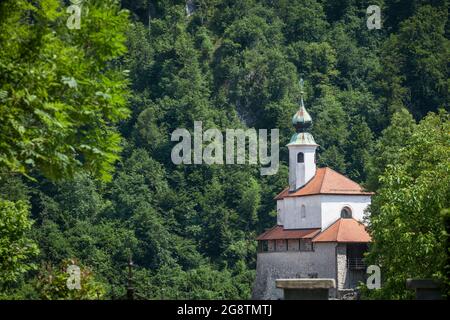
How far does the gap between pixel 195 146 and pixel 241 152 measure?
880 centimetres

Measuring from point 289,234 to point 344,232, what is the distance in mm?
6011

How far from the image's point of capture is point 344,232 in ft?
283

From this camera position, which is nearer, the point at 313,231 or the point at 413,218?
the point at 413,218

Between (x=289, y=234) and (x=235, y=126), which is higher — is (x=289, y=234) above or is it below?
below

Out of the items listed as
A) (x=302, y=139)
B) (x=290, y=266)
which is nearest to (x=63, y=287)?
(x=290, y=266)

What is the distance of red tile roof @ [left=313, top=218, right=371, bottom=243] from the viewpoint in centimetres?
8494

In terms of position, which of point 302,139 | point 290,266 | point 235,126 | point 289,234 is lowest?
point 290,266

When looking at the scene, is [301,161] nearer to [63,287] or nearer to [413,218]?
[413,218]

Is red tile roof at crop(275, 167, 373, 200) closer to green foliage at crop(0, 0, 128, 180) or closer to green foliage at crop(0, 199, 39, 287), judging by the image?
green foliage at crop(0, 199, 39, 287)

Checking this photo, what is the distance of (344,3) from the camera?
511ft

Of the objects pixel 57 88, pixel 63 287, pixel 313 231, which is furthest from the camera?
pixel 313 231

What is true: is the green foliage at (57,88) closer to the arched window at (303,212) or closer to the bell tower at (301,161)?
the arched window at (303,212)

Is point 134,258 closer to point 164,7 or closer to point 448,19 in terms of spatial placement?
point 164,7

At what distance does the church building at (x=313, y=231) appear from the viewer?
84.9 metres
